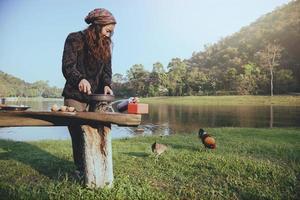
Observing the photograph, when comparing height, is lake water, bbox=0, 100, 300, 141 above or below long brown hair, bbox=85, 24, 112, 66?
below

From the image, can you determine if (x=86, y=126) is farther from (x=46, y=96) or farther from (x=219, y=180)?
(x=46, y=96)

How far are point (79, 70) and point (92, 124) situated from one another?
2.40 ft

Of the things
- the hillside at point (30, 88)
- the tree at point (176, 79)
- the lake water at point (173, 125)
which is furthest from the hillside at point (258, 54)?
the hillside at point (30, 88)

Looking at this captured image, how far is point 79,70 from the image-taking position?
12.5ft

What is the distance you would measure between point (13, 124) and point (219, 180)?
8.81ft

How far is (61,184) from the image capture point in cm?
375

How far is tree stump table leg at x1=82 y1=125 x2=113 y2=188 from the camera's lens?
351 centimetres

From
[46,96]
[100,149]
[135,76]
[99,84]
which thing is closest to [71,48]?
[99,84]

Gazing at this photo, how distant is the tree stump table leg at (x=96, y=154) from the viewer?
3.51m

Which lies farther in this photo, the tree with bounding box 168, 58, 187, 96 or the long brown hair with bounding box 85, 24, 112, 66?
the tree with bounding box 168, 58, 187, 96

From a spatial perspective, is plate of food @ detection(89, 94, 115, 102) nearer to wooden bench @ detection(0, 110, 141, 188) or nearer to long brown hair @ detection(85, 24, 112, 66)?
wooden bench @ detection(0, 110, 141, 188)

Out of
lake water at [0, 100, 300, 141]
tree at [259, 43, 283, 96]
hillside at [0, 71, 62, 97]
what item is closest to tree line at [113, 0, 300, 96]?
tree at [259, 43, 283, 96]

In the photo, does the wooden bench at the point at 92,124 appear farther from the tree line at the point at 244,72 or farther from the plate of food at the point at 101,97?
the tree line at the point at 244,72

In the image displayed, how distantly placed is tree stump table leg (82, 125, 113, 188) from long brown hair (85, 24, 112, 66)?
0.88m
